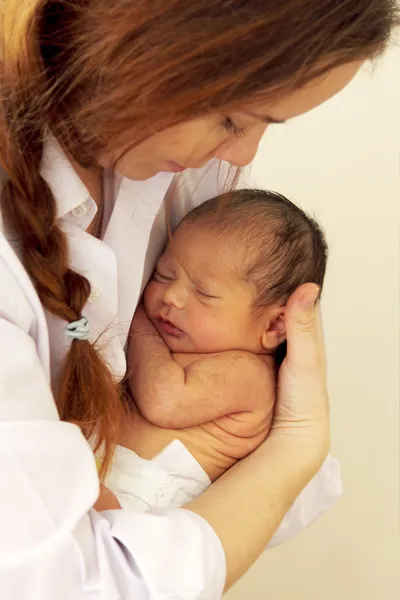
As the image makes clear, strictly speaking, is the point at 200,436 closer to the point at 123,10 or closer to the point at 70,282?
the point at 70,282

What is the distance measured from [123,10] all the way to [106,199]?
0.33 metres

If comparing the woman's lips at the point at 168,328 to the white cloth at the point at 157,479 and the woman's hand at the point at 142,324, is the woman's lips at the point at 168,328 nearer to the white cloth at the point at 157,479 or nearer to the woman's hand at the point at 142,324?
the woman's hand at the point at 142,324

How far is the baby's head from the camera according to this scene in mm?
967

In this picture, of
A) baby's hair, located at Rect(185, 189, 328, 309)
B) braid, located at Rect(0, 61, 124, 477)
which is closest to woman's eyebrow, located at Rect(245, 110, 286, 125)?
braid, located at Rect(0, 61, 124, 477)

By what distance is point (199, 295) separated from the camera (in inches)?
38.6

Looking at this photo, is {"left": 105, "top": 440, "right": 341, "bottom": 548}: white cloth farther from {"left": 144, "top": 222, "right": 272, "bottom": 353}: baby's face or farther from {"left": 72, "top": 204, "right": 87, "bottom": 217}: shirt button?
{"left": 72, "top": 204, "right": 87, "bottom": 217}: shirt button

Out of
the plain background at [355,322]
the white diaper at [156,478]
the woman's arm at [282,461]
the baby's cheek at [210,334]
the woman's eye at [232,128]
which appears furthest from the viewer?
the plain background at [355,322]

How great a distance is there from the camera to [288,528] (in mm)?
981

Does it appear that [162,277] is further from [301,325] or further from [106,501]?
[106,501]

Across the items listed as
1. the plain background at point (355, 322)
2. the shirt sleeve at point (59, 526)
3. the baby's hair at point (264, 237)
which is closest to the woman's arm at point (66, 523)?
the shirt sleeve at point (59, 526)

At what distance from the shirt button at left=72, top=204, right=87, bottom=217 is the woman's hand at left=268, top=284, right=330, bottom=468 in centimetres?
33

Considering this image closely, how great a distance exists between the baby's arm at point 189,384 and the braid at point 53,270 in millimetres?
79

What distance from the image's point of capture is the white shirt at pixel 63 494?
57 centimetres

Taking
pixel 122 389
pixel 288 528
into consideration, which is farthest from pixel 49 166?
pixel 288 528
